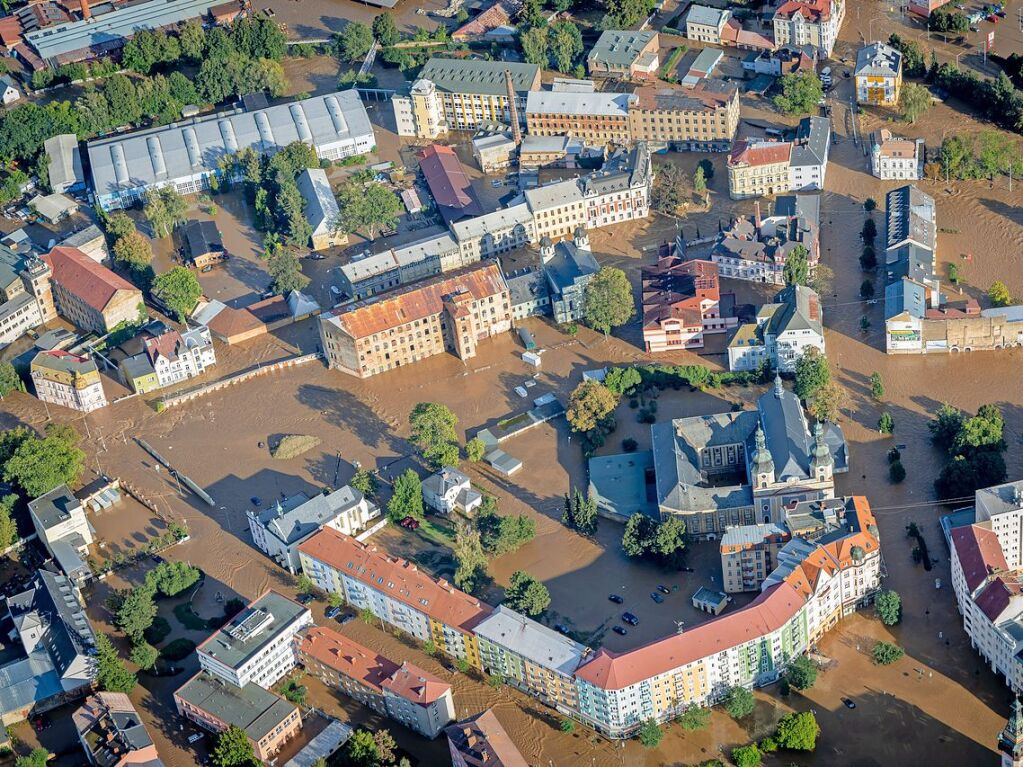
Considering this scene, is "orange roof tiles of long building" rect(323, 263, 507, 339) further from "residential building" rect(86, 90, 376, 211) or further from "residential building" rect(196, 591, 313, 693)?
"residential building" rect(196, 591, 313, 693)

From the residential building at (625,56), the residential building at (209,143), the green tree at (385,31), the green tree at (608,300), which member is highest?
the green tree at (385,31)

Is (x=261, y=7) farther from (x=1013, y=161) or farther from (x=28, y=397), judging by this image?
(x=1013, y=161)

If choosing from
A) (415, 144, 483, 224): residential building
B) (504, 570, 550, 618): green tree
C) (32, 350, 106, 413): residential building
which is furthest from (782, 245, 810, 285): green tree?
(32, 350, 106, 413): residential building

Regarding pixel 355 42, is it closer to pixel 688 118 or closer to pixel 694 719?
pixel 688 118

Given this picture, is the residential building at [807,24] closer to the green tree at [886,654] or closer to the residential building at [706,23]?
the residential building at [706,23]

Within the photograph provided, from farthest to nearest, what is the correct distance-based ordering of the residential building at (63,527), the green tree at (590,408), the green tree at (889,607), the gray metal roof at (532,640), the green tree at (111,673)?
the green tree at (590,408) < the residential building at (63,527) < the green tree at (111,673) < the green tree at (889,607) < the gray metal roof at (532,640)

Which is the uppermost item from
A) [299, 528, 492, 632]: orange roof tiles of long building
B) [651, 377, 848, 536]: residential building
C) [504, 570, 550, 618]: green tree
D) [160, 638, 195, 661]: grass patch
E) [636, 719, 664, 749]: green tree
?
[651, 377, 848, 536]: residential building

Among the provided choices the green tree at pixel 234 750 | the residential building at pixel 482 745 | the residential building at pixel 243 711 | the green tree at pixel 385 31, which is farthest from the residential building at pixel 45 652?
the green tree at pixel 385 31

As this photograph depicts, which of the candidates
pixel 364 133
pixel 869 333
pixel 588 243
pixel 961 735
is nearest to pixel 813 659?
pixel 961 735
